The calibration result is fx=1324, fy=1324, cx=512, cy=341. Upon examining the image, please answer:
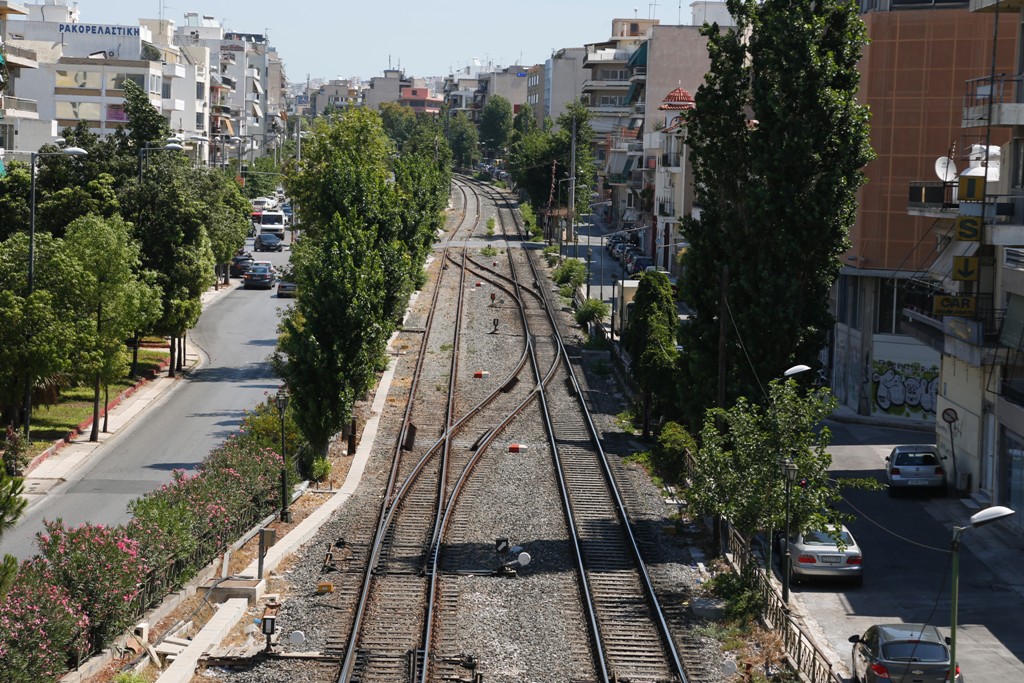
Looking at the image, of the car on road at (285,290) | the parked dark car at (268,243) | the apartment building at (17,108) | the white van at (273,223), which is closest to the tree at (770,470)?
the apartment building at (17,108)

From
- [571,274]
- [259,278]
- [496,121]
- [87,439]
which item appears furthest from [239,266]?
[496,121]

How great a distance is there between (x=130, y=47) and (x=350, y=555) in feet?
275

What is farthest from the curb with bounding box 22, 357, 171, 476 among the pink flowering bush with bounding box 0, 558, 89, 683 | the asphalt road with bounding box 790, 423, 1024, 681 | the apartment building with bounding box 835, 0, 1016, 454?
the apartment building with bounding box 835, 0, 1016, 454

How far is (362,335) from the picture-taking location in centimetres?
3341

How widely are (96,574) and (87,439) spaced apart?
19.3 meters

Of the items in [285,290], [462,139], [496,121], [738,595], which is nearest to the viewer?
[738,595]

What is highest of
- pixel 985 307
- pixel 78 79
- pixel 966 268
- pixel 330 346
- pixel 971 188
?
pixel 78 79

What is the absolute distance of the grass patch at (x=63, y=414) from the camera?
123 feet

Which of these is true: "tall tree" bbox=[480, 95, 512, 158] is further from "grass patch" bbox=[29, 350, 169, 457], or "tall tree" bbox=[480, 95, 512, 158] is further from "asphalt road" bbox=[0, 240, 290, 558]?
"grass patch" bbox=[29, 350, 169, 457]

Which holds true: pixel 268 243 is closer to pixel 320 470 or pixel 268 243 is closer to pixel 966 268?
pixel 320 470

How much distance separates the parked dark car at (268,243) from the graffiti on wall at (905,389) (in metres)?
50.6

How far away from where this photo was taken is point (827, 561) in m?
25.1

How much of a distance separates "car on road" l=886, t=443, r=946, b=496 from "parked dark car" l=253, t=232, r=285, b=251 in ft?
194

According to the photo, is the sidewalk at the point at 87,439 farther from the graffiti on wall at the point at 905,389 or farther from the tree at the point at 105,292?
the graffiti on wall at the point at 905,389
